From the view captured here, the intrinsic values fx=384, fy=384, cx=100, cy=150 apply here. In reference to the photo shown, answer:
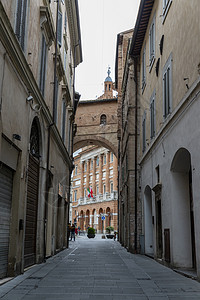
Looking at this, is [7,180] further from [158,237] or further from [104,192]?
[104,192]

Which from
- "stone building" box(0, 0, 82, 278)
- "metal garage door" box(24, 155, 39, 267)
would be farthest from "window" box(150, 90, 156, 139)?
"metal garage door" box(24, 155, 39, 267)

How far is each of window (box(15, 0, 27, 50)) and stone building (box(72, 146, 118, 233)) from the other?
5307 centimetres

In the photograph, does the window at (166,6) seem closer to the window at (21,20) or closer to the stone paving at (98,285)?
the window at (21,20)

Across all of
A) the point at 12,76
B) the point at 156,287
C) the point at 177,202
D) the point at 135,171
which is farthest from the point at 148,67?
the point at 156,287

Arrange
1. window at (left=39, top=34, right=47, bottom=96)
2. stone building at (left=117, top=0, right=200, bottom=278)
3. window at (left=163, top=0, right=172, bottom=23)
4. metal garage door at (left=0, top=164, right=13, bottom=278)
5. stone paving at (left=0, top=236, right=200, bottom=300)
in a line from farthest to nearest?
window at (left=163, top=0, right=172, bottom=23)
window at (left=39, top=34, right=47, bottom=96)
stone building at (left=117, top=0, right=200, bottom=278)
metal garage door at (left=0, top=164, right=13, bottom=278)
stone paving at (left=0, top=236, right=200, bottom=300)

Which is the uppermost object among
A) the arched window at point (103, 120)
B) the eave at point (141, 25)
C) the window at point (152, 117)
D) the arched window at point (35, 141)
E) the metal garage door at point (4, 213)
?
the arched window at point (103, 120)

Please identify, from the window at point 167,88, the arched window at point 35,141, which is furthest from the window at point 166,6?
Result: the arched window at point 35,141

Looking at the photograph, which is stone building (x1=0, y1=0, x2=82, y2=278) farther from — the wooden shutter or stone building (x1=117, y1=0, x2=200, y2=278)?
stone building (x1=117, y1=0, x2=200, y2=278)

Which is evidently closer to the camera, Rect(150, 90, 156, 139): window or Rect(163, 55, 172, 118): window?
Rect(163, 55, 172, 118): window

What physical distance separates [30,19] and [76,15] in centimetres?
1217

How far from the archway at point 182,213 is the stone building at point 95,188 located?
5054 cm

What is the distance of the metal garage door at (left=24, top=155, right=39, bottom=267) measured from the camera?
11031 mm

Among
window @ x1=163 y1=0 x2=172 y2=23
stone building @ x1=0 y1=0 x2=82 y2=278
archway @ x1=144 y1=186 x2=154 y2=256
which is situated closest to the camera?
stone building @ x1=0 y1=0 x2=82 y2=278

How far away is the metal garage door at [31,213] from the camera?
11031mm
